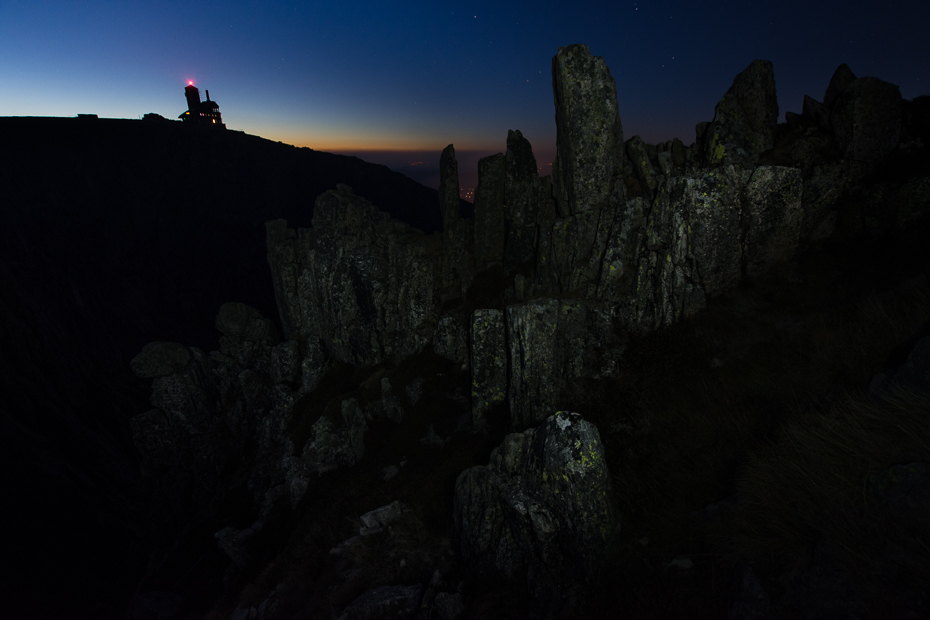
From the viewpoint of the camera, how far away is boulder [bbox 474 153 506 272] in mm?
26953

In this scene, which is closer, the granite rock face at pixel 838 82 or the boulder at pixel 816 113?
the boulder at pixel 816 113

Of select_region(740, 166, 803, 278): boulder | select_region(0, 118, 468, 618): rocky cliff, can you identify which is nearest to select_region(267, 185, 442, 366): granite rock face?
select_region(740, 166, 803, 278): boulder

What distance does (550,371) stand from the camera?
17.4 m

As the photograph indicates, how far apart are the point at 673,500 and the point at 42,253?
349 feet

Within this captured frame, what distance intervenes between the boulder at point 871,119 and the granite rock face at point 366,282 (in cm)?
2313

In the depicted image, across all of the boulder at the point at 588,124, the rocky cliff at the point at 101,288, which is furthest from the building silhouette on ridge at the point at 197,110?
the boulder at the point at 588,124

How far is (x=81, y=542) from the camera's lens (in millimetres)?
44188

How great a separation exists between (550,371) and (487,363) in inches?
147

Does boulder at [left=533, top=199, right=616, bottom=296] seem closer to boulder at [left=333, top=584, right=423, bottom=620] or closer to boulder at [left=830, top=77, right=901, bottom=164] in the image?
boulder at [left=830, top=77, right=901, bottom=164]

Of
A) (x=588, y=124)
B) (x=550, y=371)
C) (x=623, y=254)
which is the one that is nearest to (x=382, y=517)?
(x=550, y=371)

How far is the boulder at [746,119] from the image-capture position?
1778 cm

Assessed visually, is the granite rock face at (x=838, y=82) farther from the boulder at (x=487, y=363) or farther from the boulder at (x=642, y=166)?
the boulder at (x=487, y=363)

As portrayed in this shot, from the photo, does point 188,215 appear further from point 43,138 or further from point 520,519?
point 520,519

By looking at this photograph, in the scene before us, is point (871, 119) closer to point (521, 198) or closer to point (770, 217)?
point (770, 217)
